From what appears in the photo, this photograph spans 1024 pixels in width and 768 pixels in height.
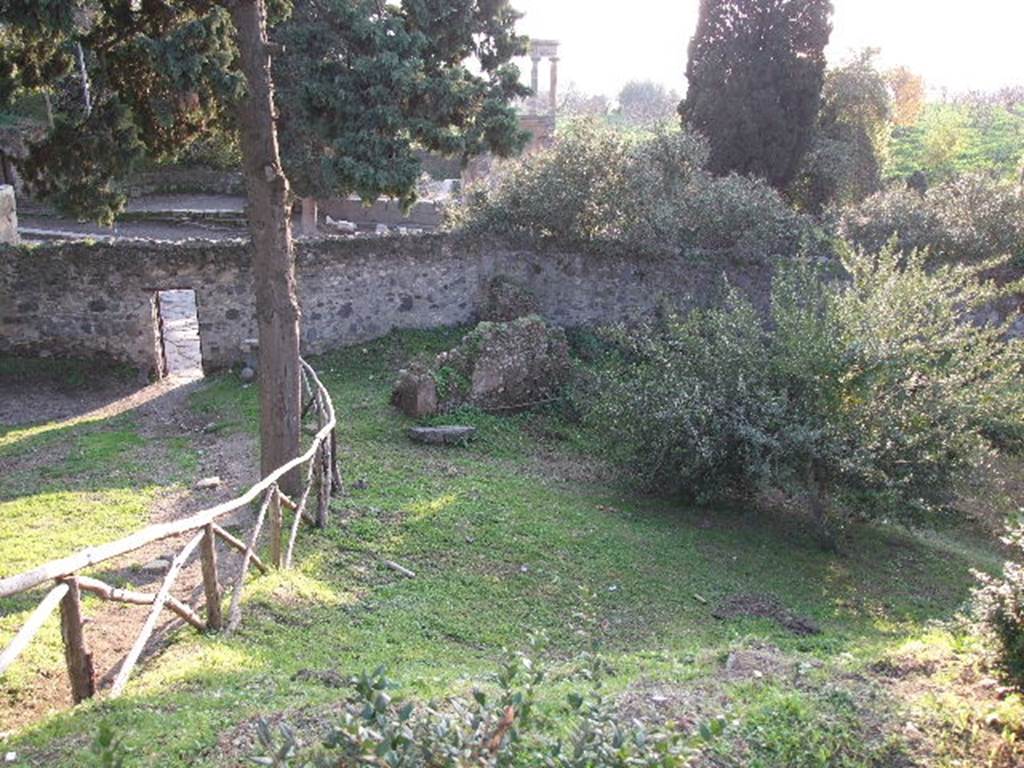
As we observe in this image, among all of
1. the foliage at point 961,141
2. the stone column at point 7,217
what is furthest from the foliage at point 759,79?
the stone column at point 7,217

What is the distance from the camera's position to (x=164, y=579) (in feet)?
20.9

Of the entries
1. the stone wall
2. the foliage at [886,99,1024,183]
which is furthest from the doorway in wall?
the foliage at [886,99,1024,183]

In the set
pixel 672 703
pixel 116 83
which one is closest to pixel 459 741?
pixel 672 703

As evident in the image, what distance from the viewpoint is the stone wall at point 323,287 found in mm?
A: 15898

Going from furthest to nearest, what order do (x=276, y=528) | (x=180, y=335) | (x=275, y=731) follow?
(x=180, y=335), (x=276, y=528), (x=275, y=731)

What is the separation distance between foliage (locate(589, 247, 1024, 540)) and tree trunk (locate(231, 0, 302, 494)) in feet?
15.8

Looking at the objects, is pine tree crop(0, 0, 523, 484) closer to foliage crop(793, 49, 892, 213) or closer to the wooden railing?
the wooden railing

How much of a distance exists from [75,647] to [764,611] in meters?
6.86

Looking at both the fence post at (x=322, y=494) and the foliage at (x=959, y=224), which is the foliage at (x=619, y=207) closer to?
the foliage at (x=959, y=224)

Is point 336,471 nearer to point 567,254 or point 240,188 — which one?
point 567,254

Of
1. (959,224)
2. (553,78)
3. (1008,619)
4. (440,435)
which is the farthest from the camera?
(553,78)

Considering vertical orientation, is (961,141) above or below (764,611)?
above

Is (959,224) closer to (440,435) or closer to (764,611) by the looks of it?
(440,435)

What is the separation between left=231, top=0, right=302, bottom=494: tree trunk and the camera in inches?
352
